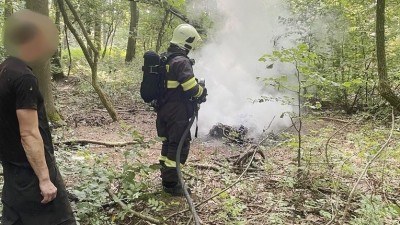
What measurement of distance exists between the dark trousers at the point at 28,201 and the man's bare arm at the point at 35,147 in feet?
0.21

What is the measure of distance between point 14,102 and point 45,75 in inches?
216

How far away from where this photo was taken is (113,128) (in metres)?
8.18

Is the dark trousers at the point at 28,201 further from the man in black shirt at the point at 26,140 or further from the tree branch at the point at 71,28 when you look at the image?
the tree branch at the point at 71,28

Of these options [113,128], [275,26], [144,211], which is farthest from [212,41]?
[144,211]

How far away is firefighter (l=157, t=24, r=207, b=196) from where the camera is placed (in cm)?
414

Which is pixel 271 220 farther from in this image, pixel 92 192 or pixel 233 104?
pixel 233 104

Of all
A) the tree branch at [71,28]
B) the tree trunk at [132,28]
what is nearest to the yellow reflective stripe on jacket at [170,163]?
the tree branch at [71,28]

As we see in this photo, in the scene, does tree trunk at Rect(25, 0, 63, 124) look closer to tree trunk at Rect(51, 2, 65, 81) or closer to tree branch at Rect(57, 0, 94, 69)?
tree branch at Rect(57, 0, 94, 69)

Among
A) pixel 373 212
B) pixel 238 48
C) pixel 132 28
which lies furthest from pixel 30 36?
pixel 132 28

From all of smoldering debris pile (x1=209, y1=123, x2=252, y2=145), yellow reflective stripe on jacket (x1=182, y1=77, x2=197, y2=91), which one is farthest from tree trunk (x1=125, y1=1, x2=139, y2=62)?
yellow reflective stripe on jacket (x1=182, y1=77, x2=197, y2=91)

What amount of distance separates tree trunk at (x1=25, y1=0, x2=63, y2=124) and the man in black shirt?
4.18 metres

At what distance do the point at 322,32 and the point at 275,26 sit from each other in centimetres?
228

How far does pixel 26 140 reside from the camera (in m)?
2.18

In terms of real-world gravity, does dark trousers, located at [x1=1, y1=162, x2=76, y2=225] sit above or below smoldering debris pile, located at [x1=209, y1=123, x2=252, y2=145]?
above
